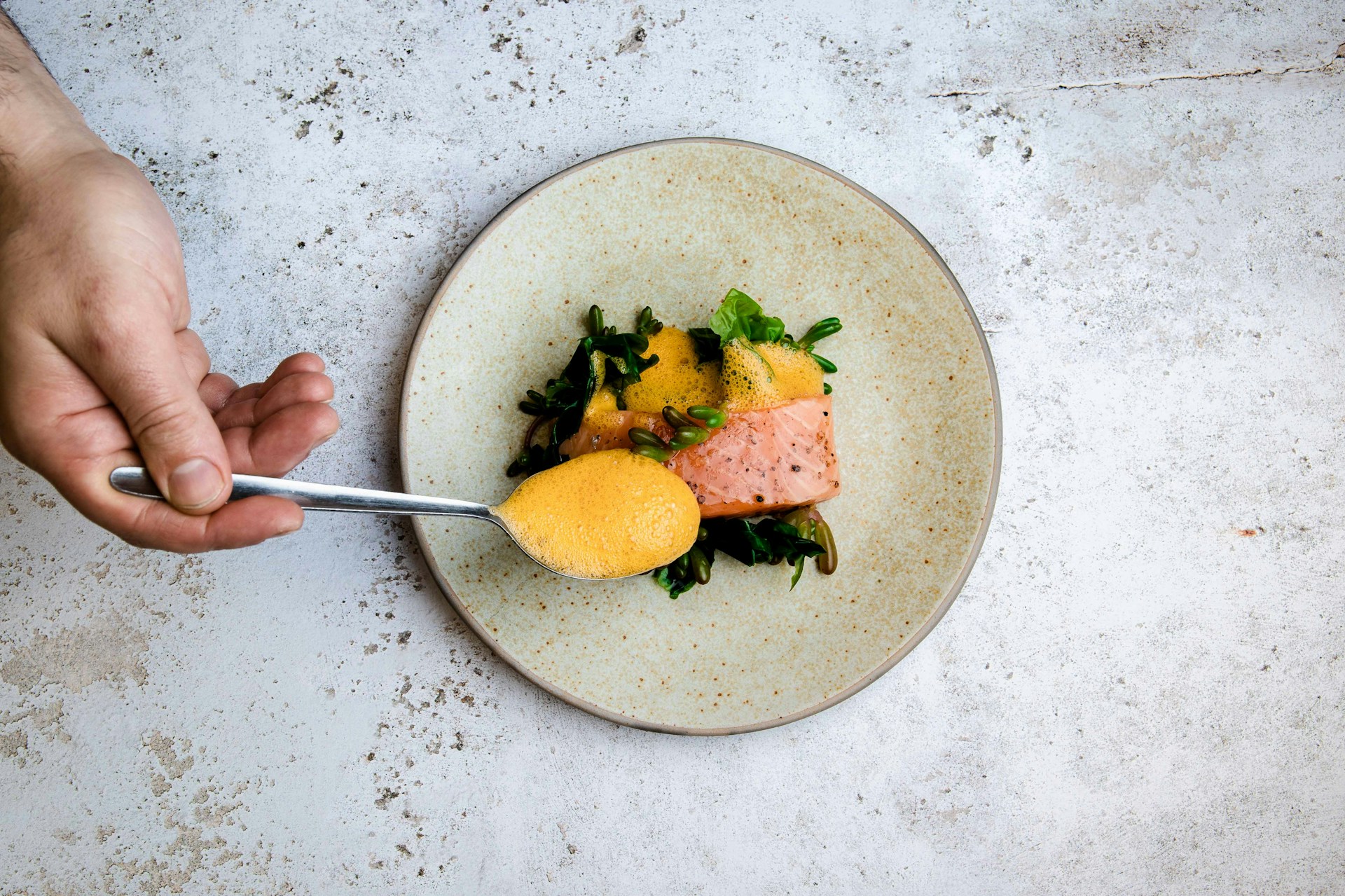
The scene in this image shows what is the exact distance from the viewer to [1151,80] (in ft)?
8.25

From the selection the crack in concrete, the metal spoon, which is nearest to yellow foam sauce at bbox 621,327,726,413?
the metal spoon

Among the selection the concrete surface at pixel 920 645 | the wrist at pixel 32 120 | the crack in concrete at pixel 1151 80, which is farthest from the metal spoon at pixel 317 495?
the crack in concrete at pixel 1151 80

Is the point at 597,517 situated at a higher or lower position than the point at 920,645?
higher

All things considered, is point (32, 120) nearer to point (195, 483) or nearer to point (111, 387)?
point (111, 387)

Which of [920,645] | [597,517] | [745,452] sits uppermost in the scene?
[745,452]

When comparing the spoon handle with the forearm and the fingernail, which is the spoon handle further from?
the forearm

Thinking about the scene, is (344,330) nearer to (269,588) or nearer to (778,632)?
(269,588)

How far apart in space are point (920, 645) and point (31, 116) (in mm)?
2637

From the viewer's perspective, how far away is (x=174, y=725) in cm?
222

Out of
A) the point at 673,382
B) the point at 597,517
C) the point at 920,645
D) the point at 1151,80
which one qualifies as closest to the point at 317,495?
the point at 597,517

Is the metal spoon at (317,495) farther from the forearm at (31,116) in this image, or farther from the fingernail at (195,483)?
the forearm at (31,116)

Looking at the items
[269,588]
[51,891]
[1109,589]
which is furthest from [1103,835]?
[51,891]

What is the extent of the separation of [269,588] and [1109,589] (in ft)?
7.80

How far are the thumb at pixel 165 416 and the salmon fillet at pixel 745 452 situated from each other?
0.82 m
